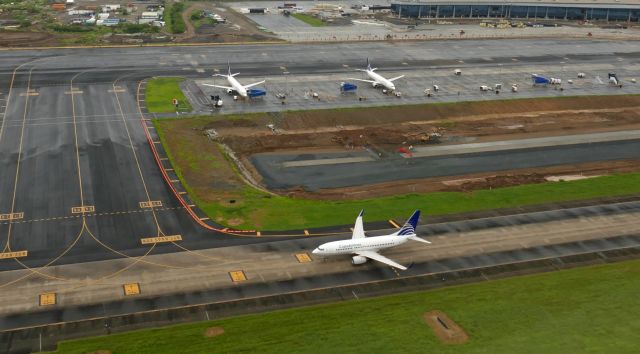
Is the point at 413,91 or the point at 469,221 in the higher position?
the point at 413,91

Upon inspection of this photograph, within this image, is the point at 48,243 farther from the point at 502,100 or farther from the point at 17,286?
the point at 502,100

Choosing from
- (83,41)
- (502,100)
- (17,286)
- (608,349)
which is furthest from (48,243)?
(83,41)

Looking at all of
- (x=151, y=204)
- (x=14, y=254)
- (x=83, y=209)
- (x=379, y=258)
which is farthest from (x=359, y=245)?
(x=14, y=254)

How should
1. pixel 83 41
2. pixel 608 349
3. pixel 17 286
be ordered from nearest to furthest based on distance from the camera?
pixel 608 349 → pixel 17 286 → pixel 83 41

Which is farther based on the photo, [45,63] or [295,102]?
[45,63]

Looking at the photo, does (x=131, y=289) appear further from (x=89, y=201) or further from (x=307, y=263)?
(x=89, y=201)
